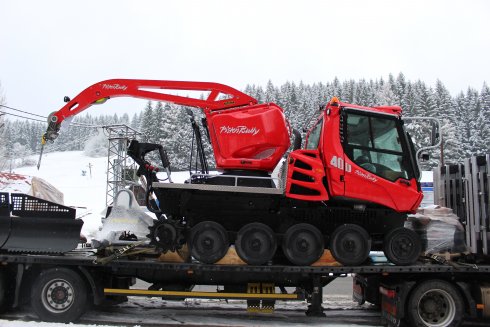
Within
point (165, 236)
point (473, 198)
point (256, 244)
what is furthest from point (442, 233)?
point (165, 236)

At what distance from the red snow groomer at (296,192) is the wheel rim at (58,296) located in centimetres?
158

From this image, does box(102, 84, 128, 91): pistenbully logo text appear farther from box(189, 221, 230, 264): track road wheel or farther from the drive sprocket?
box(189, 221, 230, 264): track road wheel

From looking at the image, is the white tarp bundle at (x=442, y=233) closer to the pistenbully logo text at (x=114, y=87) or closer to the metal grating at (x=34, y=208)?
the pistenbully logo text at (x=114, y=87)

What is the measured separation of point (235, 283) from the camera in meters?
7.38

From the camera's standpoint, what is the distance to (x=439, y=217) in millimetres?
7809

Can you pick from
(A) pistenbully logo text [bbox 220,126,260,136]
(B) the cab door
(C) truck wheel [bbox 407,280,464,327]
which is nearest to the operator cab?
(B) the cab door

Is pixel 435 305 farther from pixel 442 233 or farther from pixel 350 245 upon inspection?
pixel 350 245

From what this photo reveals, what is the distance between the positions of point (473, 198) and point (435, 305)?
1.89 m

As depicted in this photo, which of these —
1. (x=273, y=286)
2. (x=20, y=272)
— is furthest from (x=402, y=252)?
(x=20, y=272)

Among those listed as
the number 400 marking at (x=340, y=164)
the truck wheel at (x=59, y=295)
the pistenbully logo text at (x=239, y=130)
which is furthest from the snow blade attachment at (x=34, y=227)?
the number 400 marking at (x=340, y=164)

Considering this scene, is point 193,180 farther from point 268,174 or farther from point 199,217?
point 268,174

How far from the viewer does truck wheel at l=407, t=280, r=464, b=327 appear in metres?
7.00

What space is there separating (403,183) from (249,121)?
2661 millimetres

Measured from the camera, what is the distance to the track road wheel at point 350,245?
7047 millimetres
